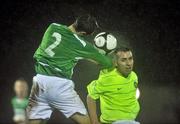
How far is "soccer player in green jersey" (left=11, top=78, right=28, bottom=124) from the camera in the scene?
2.43m

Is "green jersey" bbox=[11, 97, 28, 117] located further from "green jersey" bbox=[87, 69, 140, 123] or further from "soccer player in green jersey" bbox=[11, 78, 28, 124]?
"green jersey" bbox=[87, 69, 140, 123]

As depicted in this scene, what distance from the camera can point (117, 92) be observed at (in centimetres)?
248

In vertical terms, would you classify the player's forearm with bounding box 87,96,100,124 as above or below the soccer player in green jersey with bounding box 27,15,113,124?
below

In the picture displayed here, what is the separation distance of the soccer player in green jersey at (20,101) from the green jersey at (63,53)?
0.37 ft

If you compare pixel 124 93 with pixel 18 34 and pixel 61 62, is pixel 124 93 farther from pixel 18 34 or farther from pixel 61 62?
pixel 18 34

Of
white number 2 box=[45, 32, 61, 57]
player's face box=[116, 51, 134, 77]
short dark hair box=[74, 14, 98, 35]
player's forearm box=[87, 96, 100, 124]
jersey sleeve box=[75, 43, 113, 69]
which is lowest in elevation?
player's forearm box=[87, 96, 100, 124]

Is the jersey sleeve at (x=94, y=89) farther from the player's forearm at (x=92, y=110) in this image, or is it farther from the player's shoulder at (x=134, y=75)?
the player's shoulder at (x=134, y=75)

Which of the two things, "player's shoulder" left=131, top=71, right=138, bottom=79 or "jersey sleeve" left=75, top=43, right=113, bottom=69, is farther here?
"player's shoulder" left=131, top=71, right=138, bottom=79

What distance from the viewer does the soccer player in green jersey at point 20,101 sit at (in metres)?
2.43

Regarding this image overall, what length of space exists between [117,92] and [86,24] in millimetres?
364

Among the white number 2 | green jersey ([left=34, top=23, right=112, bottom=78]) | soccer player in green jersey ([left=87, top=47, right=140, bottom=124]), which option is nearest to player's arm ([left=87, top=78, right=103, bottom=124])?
soccer player in green jersey ([left=87, top=47, right=140, bottom=124])

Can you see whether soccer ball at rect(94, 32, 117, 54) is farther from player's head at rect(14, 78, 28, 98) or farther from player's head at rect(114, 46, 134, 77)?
player's head at rect(14, 78, 28, 98)

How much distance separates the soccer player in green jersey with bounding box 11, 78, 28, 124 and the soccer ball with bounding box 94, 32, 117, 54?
398mm

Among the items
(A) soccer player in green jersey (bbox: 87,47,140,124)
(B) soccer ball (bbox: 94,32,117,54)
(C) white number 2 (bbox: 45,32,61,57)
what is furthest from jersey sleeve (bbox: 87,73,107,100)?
→ (C) white number 2 (bbox: 45,32,61,57)
